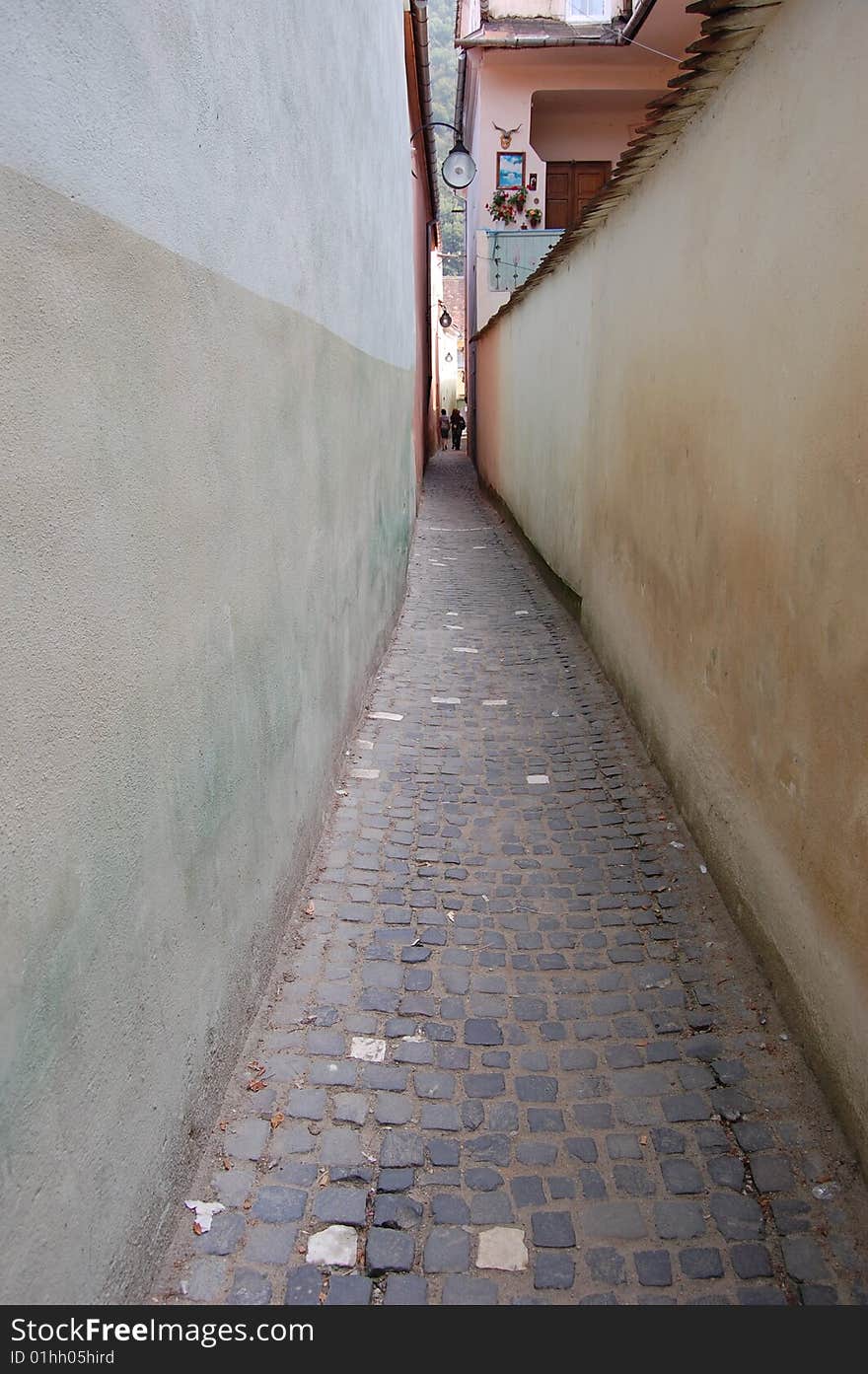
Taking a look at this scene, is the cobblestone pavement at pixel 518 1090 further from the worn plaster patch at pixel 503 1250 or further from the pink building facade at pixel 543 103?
the pink building facade at pixel 543 103

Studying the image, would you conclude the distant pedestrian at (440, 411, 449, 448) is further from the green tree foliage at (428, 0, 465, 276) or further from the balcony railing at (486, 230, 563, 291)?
the balcony railing at (486, 230, 563, 291)

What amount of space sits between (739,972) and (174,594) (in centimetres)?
249

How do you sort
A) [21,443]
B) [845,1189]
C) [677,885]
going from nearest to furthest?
[21,443]
[845,1189]
[677,885]

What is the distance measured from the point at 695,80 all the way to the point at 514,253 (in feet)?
48.4

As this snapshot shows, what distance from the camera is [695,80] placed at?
3799mm

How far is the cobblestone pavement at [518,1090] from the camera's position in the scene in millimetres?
2375

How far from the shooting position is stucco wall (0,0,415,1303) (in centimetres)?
163

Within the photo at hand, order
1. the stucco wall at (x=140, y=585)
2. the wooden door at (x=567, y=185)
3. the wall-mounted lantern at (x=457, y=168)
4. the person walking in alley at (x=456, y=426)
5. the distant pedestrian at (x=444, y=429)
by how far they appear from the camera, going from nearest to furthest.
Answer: the stucco wall at (x=140, y=585) < the wall-mounted lantern at (x=457, y=168) < the wooden door at (x=567, y=185) < the person walking in alley at (x=456, y=426) < the distant pedestrian at (x=444, y=429)

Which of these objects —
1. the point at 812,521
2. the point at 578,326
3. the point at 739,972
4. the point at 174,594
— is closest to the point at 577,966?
the point at 739,972

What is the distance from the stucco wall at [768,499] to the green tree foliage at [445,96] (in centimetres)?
3754

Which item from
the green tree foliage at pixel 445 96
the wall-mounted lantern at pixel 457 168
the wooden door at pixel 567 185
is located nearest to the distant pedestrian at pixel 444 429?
the green tree foliage at pixel 445 96

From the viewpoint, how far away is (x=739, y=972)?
3434mm

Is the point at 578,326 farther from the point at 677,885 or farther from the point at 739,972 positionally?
the point at 739,972

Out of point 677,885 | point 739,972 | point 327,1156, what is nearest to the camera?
point 327,1156
